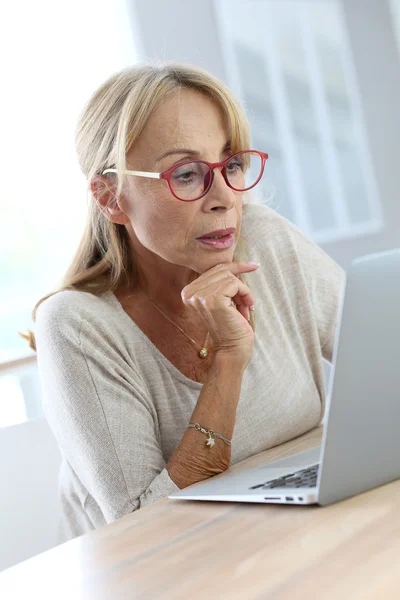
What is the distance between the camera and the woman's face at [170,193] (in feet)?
4.77

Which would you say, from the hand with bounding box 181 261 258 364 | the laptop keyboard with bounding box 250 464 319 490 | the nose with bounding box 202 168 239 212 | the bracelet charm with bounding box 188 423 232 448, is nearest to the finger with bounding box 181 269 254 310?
the hand with bounding box 181 261 258 364

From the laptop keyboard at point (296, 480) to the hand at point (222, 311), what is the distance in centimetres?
43

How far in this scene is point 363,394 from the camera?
80 centimetres

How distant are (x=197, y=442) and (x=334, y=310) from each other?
57 centimetres

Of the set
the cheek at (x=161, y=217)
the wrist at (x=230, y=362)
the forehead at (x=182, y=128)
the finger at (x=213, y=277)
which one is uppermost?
the forehead at (x=182, y=128)

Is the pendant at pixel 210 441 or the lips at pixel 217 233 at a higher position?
the lips at pixel 217 233

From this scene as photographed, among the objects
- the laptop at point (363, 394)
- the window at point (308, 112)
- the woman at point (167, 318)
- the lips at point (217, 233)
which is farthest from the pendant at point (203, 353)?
the window at point (308, 112)

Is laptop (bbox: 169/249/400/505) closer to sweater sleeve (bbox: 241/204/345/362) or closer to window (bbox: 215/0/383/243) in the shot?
sweater sleeve (bbox: 241/204/345/362)

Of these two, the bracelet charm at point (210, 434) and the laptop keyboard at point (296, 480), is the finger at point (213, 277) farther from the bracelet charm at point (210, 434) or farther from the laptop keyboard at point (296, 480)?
the laptop keyboard at point (296, 480)

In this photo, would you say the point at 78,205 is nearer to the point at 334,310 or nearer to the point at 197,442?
the point at 334,310

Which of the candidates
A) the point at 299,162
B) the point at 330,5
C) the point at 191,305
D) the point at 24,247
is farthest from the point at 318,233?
the point at 191,305

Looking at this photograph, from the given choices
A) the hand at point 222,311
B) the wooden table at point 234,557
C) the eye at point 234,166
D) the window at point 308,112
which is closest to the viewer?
the wooden table at point 234,557

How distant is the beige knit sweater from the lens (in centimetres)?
131

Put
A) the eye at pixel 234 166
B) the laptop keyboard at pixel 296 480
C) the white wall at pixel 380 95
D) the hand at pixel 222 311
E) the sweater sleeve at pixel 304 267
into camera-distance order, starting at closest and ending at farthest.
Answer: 1. the laptop keyboard at pixel 296 480
2. the hand at pixel 222 311
3. the eye at pixel 234 166
4. the sweater sleeve at pixel 304 267
5. the white wall at pixel 380 95
